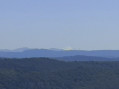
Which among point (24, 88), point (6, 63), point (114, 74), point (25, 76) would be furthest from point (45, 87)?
point (6, 63)

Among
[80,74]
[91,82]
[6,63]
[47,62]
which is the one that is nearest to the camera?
[91,82]

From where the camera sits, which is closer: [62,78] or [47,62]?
[62,78]

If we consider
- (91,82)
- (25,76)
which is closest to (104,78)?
(91,82)

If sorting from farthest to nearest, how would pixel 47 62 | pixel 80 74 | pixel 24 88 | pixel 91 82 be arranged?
pixel 47 62 → pixel 80 74 → pixel 91 82 → pixel 24 88

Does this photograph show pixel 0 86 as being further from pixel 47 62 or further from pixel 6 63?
pixel 47 62

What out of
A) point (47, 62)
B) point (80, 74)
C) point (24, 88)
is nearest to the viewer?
point (24, 88)

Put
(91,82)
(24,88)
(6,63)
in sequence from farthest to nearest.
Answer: (6,63) < (91,82) < (24,88)

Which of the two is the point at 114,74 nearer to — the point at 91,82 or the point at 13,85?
the point at 91,82

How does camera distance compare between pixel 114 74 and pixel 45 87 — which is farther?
pixel 114 74

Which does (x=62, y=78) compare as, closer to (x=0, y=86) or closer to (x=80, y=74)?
(x=80, y=74)
